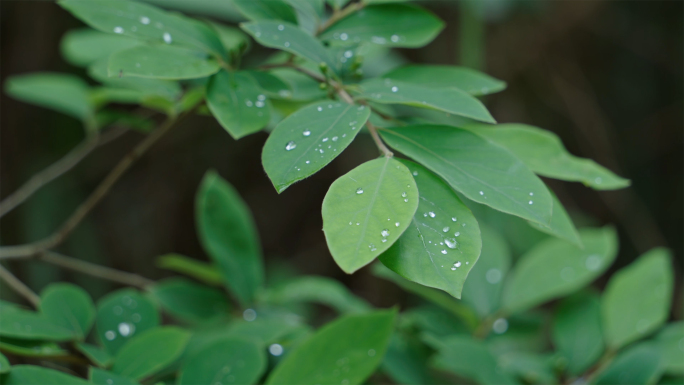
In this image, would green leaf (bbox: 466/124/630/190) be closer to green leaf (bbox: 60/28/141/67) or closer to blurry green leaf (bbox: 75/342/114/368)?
blurry green leaf (bbox: 75/342/114/368)

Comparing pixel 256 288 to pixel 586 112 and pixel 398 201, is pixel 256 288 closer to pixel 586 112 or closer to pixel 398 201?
pixel 398 201

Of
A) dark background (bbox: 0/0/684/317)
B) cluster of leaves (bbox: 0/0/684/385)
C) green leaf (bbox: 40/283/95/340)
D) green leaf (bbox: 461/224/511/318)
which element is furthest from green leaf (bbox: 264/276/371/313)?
dark background (bbox: 0/0/684/317)

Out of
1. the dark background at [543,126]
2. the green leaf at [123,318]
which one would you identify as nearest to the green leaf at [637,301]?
the green leaf at [123,318]

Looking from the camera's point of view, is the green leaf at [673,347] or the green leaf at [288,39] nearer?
the green leaf at [288,39]

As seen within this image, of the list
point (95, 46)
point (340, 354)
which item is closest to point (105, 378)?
point (340, 354)

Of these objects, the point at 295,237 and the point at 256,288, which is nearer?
the point at 256,288

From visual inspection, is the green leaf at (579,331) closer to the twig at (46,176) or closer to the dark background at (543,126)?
the twig at (46,176)

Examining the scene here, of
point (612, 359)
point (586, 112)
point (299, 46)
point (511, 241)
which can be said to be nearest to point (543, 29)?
point (586, 112)
